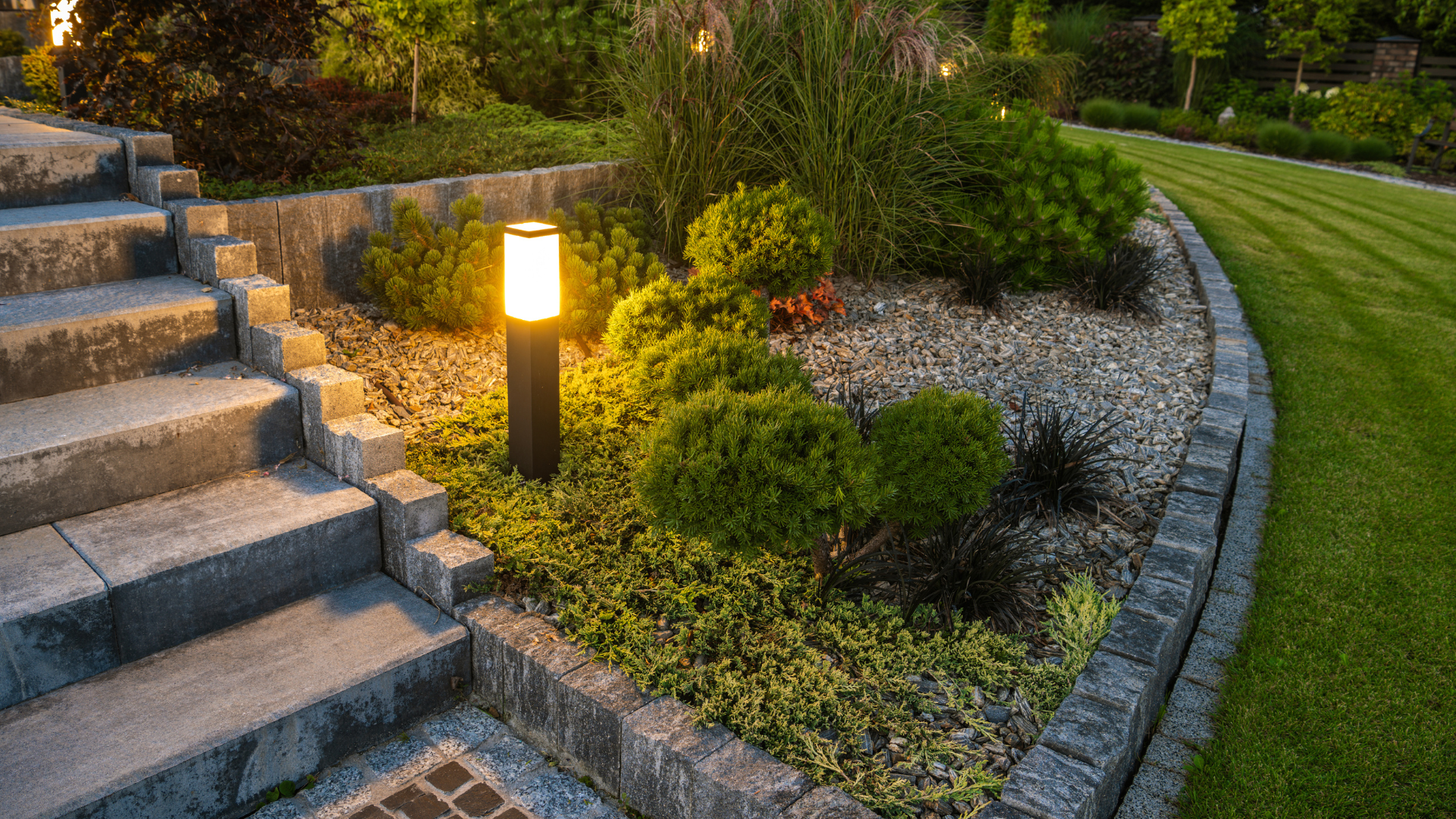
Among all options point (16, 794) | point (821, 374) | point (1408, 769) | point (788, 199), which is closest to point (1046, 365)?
point (821, 374)

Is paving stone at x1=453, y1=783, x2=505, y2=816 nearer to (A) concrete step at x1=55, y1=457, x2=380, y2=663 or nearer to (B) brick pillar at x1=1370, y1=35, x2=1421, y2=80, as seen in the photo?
A: (A) concrete step at x1=55, y1=457, x2=380, y2=663

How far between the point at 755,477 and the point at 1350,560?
232 centimetres

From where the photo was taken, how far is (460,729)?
2330 millimetres

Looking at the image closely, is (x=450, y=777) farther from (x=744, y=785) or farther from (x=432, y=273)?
(x=432, y=273)

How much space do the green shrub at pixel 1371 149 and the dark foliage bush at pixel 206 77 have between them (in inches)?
600

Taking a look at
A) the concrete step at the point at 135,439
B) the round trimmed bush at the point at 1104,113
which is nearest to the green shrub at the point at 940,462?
the concrete step at the point at 135,439

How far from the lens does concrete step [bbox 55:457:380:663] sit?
2.19 meters

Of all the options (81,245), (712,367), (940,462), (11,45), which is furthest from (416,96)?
Answer: (940,462)

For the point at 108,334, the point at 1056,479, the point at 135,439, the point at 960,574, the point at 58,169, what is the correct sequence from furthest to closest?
the point at 58,169
the point at 1056,479
the point at 108,334
the point at 960,574
the point at 135,439

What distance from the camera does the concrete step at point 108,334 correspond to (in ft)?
8.65

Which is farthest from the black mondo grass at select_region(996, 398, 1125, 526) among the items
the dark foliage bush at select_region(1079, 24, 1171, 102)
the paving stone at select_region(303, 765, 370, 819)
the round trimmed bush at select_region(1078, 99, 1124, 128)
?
the dark foliage bush at select_region(1079, 24, 1171, 102)

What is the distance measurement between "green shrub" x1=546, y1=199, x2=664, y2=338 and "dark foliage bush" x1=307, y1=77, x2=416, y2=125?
2.69 meters

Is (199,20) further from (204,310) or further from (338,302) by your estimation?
(204,310)

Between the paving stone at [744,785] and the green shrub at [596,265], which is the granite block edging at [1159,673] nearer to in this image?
the paving stone at [744,785]
